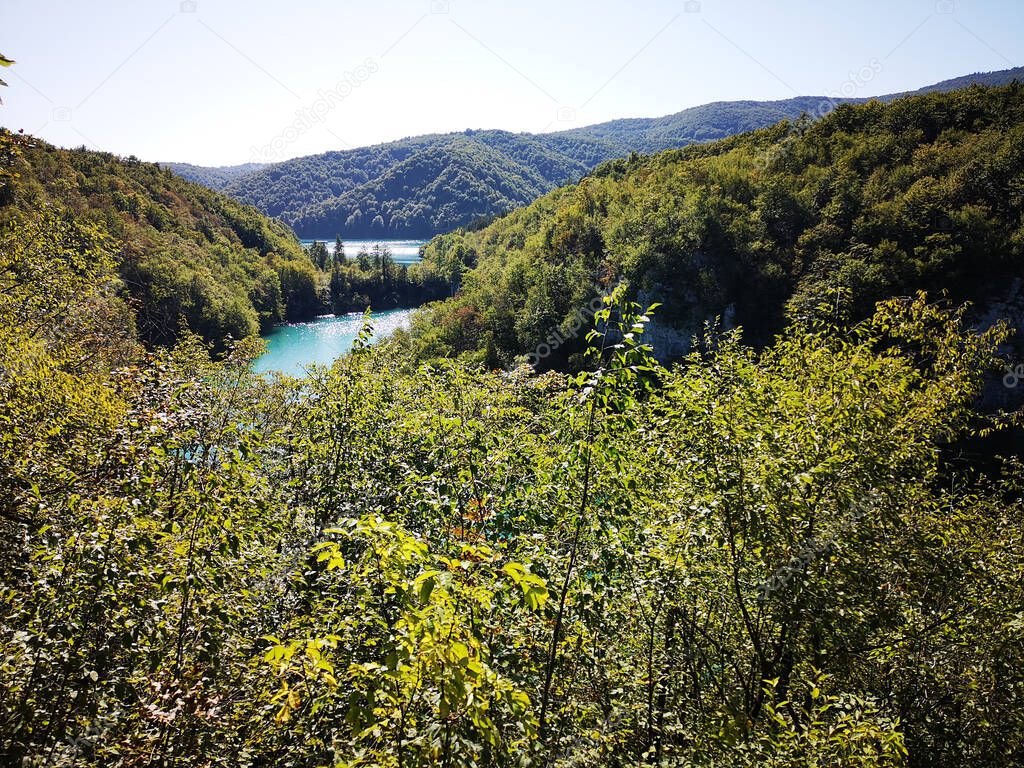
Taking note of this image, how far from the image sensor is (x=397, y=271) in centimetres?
12188

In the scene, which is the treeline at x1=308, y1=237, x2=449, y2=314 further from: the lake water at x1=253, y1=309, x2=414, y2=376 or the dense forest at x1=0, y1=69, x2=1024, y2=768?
the dense forest at x1=0, y1=69, x2=1024, y2=768

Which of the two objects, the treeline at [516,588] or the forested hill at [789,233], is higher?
the forested hill at [789,233]

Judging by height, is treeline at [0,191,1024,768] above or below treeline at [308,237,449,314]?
below

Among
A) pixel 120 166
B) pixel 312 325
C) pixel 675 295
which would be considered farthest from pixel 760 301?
pixel 120 166

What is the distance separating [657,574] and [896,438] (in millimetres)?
4388

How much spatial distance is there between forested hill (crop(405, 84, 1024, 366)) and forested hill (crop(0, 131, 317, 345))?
31174 millimetres

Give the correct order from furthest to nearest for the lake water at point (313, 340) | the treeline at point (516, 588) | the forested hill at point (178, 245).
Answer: the lake water at point (313, 340) → the forested hill at point (178, 245) → the treeline at point (516, 588)

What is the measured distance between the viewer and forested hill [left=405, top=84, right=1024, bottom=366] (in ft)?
160

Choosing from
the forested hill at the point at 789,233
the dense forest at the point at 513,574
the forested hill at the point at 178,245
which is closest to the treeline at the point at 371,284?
the forested hill at the point at 178,245

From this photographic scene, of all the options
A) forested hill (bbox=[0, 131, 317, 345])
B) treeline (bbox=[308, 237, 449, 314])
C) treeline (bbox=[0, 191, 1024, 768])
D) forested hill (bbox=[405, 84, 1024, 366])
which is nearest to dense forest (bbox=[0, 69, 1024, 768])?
treeline (bbox=[0, 191, 1024, 768])

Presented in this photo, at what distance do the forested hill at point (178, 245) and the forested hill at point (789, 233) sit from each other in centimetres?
3117

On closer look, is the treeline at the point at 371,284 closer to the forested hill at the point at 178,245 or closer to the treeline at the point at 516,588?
the forested hill at the point at 178,245

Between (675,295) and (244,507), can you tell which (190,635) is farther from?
(675,295)

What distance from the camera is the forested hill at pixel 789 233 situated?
48656 millimetres
